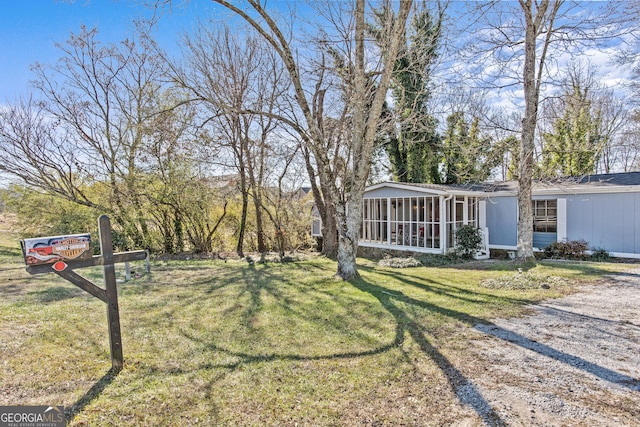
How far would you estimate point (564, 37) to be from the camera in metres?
8.34

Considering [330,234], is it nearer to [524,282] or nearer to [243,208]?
[243,208]

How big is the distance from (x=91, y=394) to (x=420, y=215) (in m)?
10.6

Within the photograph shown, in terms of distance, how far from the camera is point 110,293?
304cm

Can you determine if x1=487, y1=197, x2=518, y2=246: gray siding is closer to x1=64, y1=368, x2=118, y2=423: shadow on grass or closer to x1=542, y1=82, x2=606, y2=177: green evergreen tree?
x1=542, y1=82, x2=606, y2=177: green evergreen tree

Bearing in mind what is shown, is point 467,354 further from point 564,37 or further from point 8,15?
point 8,15

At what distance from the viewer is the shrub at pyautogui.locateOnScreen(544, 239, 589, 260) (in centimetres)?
996

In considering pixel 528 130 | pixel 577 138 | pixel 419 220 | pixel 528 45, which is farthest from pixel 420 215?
pixel 577 138

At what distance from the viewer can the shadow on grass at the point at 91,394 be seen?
2.36 m

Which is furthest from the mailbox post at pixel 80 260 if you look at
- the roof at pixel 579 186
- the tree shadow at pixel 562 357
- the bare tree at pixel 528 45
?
the roof at pixel 579 186

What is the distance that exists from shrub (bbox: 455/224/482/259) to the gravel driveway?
19.1ft

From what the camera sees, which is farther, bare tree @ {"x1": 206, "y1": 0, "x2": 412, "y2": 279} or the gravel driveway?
bare tree @ {"x1": 206, "y1": 0, "x2": 412, "y2": 279}

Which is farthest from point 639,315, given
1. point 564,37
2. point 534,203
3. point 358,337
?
point 534,203

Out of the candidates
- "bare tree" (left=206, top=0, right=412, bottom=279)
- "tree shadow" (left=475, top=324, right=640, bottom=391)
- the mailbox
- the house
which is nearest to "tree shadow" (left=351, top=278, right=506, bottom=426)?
"tree shadow" (left=475, top=324, right=640, bottom=391)

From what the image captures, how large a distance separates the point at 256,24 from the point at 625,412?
273 inches
